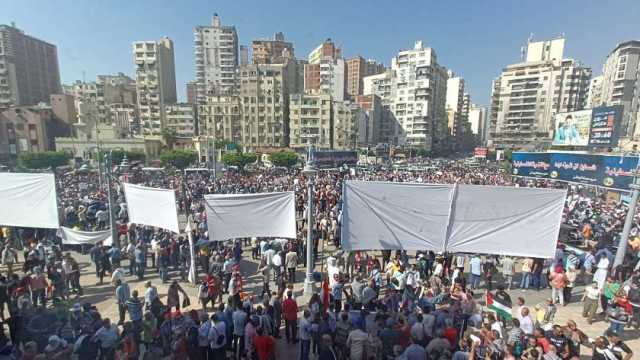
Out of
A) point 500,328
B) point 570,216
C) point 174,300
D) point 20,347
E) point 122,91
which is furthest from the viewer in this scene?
point 122,91

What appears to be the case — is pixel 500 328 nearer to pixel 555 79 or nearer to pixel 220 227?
pixel 220 227

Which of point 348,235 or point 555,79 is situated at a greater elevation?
point 555,79

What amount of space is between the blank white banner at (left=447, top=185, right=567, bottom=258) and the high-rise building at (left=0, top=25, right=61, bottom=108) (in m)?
101

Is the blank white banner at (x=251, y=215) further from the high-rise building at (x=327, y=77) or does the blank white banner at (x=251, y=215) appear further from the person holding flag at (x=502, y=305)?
the high-rise building at (x=327, y=77)

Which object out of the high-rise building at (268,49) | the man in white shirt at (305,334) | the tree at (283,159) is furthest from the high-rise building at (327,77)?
the man in white shirt at (305,334)

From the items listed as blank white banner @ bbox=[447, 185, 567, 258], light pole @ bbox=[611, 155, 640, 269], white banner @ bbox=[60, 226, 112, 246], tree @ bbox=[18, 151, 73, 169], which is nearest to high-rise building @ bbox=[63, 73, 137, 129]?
tree @ bbox=[18, 151, 73, 169]

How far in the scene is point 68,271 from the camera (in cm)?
924

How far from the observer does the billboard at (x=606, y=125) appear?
2608cm

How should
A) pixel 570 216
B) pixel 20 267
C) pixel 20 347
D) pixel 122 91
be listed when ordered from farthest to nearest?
pixel 122 91, pixel 570 216, pixel 20 267, pixel 20 347

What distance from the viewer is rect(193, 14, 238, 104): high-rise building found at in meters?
99.8

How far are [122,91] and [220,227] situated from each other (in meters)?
101

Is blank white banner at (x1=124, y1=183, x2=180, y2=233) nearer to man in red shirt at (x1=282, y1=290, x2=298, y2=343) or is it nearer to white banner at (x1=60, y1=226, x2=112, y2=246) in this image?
white banner at (x1=60, y1=226, x2=112, y2=246)

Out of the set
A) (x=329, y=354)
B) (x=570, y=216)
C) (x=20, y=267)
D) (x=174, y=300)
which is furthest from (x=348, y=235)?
(x=570, y=216)

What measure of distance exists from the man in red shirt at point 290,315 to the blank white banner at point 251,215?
1932 mm
